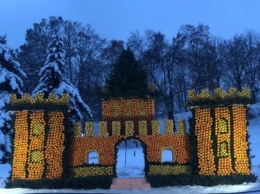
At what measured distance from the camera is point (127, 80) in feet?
59.3

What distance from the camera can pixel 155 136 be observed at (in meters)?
17.3

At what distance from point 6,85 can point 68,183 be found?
384 inches

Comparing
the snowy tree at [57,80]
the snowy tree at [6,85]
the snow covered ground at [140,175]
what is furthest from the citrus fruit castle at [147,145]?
the snowy tree at [57,80]

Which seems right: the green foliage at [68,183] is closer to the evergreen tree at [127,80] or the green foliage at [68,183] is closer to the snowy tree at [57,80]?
the evergreen tree at [127,80]

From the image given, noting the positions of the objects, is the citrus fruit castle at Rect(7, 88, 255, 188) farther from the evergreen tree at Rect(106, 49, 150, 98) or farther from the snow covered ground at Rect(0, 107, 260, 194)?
the evergreen tree at Rect(106, 49, 150, 98)

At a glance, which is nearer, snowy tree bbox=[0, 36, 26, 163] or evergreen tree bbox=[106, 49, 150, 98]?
evergreen tree bbox=[106, 49, 150, 98]

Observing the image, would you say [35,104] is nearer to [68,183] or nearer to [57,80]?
[68,183]

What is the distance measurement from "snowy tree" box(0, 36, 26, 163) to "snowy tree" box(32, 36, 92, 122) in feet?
4.96

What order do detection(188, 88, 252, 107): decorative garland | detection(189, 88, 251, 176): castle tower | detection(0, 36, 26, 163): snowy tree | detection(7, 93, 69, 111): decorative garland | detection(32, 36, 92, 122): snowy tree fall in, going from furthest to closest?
detection(32, 36, 92, 122): snowy tree → detection(0, 36, 26, 163): snowy tree → detection(7, 93, 69, 111): decorative garland → detection(188, 88, 252, 107): decorative garland → detection(189, 88, 251, 176): castle tower

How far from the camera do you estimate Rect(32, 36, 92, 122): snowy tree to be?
24875mm

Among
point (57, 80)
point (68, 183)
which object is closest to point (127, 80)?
point (68, 183)

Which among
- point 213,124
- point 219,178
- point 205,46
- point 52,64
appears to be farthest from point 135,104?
point 205,46

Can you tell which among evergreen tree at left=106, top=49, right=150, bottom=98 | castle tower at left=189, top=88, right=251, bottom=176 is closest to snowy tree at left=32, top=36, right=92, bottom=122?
evergreen tree at left=106, top=49, right=150, bottom=98

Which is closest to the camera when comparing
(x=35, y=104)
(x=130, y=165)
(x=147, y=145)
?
(x=35, y=104)
